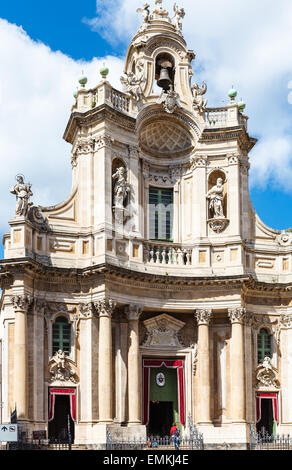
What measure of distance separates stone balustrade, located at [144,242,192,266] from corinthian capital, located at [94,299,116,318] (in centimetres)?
406

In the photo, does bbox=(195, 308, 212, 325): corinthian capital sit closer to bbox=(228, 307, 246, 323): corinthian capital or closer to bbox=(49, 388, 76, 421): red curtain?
bbox=(228, 307, 246, 323): corinthian capital

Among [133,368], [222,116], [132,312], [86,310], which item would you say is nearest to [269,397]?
[133,368]

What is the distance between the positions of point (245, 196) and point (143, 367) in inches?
384

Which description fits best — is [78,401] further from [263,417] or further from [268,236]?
[268,236]

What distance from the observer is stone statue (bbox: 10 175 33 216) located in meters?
38.7

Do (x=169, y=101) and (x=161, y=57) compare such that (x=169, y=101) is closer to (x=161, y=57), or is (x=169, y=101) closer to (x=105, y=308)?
(x=161, y=57)

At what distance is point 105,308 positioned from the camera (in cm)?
3853

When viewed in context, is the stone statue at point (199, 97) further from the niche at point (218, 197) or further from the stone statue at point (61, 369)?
the stone statue at point (61, 369)

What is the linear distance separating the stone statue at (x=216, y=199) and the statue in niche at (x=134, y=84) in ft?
18.4

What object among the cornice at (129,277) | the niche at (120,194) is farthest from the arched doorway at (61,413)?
the niche at (120,194)

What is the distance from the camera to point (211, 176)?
4372 cm

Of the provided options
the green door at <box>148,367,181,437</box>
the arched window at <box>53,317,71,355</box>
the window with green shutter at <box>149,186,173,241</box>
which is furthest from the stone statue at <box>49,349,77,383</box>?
the window with green shutter at <box>149,186,173,241</box>
